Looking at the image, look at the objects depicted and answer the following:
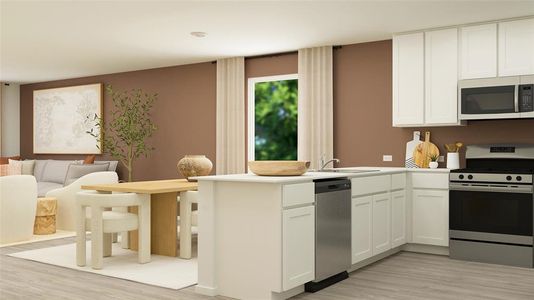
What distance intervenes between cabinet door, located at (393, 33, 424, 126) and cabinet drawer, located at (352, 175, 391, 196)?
0.99m

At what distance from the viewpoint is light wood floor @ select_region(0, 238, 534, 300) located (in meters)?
3.87

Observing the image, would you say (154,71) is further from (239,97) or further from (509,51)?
(509,51)

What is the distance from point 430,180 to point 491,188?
24.8 inches

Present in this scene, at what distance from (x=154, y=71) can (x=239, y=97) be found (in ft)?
6.10

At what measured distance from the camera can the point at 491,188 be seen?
5043 mm

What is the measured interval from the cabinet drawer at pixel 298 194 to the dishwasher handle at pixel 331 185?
81mm

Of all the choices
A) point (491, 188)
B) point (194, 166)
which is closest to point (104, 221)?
point (194, 166)

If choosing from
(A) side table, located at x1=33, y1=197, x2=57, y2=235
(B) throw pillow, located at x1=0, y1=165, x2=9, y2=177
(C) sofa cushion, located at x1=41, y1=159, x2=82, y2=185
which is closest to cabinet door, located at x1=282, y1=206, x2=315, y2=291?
(A) side table, located at x1=33, y1=197, x2=57, y2=235

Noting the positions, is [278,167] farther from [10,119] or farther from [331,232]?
[10,119]

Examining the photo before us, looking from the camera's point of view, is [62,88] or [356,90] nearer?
[356,90]

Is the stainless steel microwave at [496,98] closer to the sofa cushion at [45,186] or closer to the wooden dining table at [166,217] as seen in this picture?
the wooden dining table at [166,217]

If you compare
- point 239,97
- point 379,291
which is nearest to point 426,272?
point 379,291

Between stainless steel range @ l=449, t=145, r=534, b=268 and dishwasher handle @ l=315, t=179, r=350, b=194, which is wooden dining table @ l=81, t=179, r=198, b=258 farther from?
stainless steel range @ l=449, t=145, r=534, b=268

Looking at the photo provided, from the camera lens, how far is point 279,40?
21.0 feet
